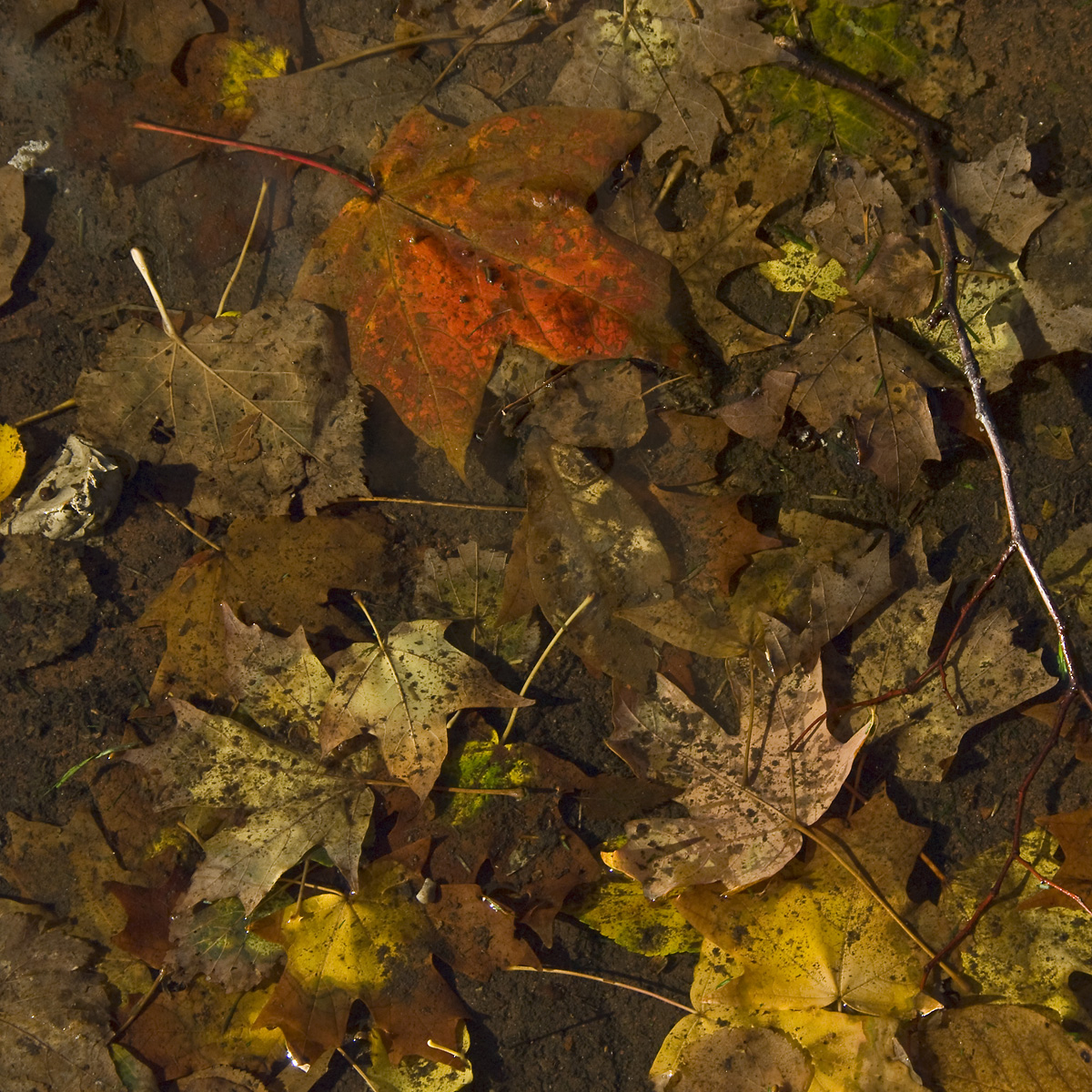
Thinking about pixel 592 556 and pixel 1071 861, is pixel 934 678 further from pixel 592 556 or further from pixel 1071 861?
pixel 592 556

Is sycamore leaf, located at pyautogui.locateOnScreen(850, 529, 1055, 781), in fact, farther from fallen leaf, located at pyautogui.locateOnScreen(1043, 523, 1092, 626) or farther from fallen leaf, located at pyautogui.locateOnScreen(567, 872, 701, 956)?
fallen leaf, located at pyautogui.locateOnScreen(567, 872, 701, 956)

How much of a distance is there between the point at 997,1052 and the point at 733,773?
116 cm

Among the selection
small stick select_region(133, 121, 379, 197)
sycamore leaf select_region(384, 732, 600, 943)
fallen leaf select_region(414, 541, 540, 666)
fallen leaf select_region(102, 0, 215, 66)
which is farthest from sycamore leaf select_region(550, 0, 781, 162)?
sycamore leaf select_region(384, 732, 600, 943)

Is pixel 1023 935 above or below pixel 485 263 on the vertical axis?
below

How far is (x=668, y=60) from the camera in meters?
2.47

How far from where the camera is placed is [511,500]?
8.82 ft

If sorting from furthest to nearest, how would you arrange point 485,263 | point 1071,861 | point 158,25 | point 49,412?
point 49,412
point 158,25
point 1071,861
point 485,263

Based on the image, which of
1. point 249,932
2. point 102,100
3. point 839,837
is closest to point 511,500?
point 839,837

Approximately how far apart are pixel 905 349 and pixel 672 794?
5.12 ft

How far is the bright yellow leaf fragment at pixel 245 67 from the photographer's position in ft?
8.65

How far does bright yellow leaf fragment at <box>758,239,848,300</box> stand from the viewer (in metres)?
2.61

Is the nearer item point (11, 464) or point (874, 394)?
point (874, 394)

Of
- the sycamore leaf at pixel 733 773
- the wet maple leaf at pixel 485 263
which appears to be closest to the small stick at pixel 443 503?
the wet maple leaf at pixel 485 263

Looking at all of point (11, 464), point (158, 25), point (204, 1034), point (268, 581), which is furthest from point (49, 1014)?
point (158, 25)
